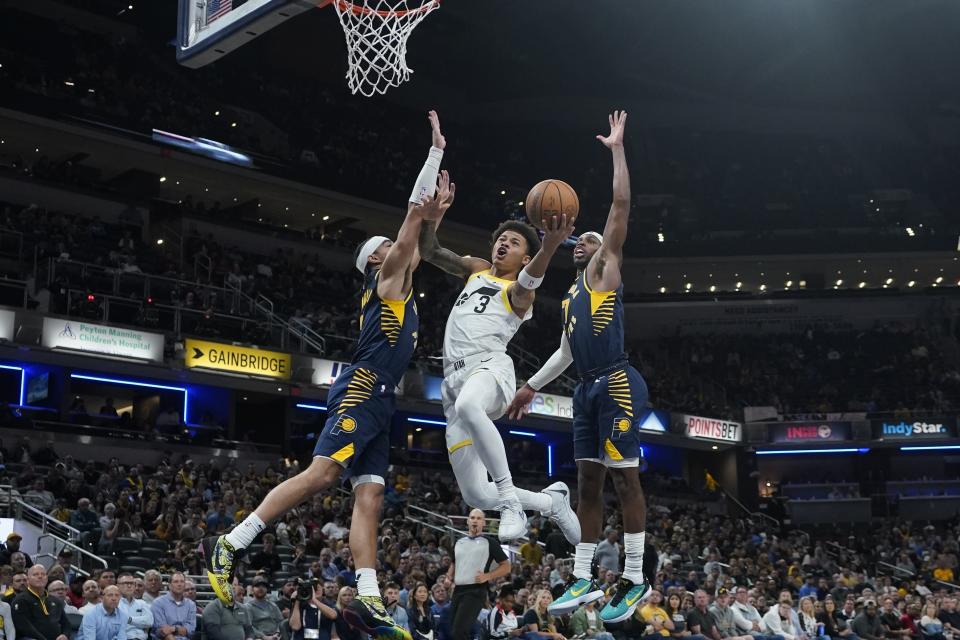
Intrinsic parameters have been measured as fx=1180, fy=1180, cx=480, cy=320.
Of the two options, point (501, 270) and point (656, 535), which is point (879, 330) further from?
point (501, 270)

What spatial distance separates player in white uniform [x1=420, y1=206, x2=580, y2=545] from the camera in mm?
8836

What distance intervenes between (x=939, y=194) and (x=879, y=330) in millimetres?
6910

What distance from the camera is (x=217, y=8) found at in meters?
10.7

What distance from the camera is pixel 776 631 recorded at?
63.4 feet

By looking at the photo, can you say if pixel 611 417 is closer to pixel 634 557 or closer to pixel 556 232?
pixel 634 557

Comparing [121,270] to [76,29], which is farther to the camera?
[76,29]

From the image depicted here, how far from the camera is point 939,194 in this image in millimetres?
48219

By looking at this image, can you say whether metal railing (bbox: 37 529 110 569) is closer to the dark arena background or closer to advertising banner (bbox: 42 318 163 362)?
the dark arena background

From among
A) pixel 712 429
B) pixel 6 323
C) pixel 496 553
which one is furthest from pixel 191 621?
pixel 712 429

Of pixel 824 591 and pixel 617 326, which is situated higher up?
pixel 617 326

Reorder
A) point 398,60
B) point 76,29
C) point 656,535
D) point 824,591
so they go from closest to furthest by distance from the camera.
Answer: point 398,60
point 824,591
point 656,535
point 76,29

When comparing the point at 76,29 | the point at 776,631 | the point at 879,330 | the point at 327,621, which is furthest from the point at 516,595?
the point at 879,330

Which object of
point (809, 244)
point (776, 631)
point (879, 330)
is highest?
point (809, 244)

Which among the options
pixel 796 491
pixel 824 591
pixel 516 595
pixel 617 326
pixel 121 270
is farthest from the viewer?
pixel 796 491
